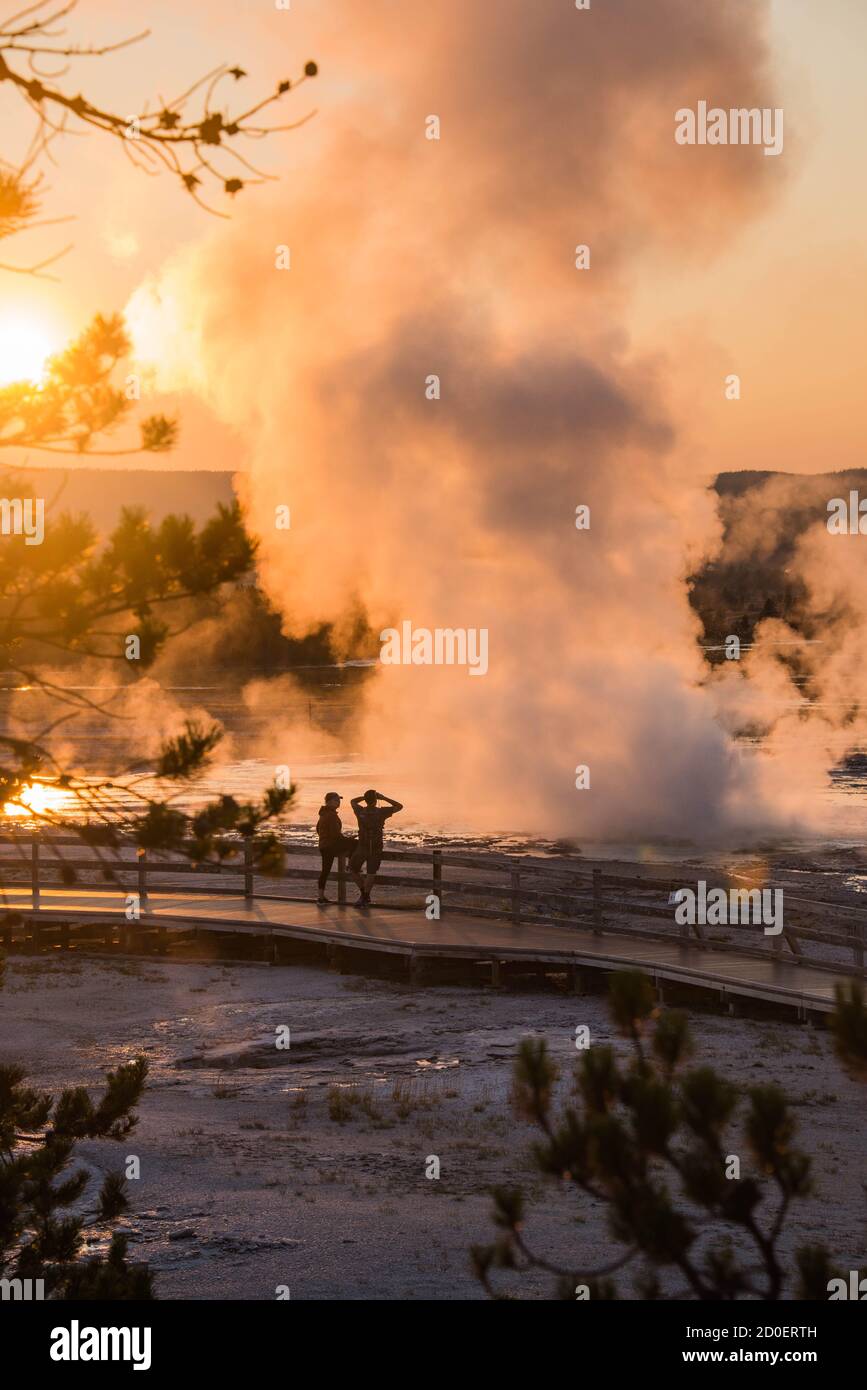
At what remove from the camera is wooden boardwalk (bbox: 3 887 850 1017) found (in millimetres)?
16047

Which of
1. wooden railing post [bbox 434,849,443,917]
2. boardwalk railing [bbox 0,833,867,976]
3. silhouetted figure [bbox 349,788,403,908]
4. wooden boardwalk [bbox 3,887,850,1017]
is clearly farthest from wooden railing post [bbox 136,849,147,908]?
wooden railing post [bbox 434,849,443,917]

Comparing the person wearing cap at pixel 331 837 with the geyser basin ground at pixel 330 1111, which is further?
the person wearing cap at pixel 331 837

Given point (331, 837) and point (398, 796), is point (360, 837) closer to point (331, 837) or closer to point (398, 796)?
point (331, 837)

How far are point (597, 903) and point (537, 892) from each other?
9.23 feet

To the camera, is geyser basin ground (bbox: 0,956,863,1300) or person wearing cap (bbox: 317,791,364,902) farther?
person wearing cap (bbox: 317,791,364,902)

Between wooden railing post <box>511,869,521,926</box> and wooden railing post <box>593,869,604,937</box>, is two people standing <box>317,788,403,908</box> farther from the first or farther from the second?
wooden railing post <box>593,869,604,937</box>

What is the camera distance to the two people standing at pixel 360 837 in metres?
19.6

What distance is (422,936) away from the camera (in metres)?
18.8

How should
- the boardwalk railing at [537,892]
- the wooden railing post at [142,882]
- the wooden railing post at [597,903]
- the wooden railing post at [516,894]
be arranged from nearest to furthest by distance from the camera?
1. the boardwalk railing at [537,892]
2. the wooden railing post at [597,903]
3. the wooden railing post at [516,894]
4. the wooden railing post at [142,882]

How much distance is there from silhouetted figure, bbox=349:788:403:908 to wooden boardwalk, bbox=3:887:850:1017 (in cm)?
46

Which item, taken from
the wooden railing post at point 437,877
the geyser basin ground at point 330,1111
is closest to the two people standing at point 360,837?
the wooden railing post at point 437,877

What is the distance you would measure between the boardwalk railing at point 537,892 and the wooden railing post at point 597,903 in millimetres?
13

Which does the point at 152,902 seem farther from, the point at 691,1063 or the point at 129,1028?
the point at 691,1063

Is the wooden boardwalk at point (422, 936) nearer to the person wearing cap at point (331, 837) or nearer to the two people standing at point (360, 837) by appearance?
the two people standing at point (360, 837)
